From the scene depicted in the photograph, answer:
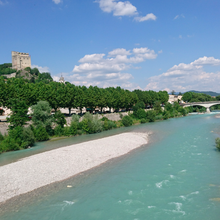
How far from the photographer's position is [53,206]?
14602 mm

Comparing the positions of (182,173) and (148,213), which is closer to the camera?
(148,213)

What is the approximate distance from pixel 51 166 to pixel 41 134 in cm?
1741

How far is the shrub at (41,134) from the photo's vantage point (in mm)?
37719

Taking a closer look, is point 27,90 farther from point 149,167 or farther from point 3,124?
point 149,167

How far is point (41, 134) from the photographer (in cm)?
3788

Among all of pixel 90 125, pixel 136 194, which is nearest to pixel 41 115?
pixel 90 125

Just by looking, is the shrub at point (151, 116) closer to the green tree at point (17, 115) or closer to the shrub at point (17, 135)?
the green tree at point (17, 115)

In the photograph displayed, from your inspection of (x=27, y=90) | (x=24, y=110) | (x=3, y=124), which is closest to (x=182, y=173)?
(x=24, y=110)

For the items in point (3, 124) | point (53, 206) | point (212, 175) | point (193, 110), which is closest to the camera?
point (53, 206)

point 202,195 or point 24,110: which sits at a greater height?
point 24,110

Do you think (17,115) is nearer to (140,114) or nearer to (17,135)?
(17,135)

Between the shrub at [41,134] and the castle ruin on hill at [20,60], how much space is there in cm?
13331

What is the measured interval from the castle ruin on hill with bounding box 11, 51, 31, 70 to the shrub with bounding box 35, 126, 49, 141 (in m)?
133

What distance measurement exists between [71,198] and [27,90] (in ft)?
119
